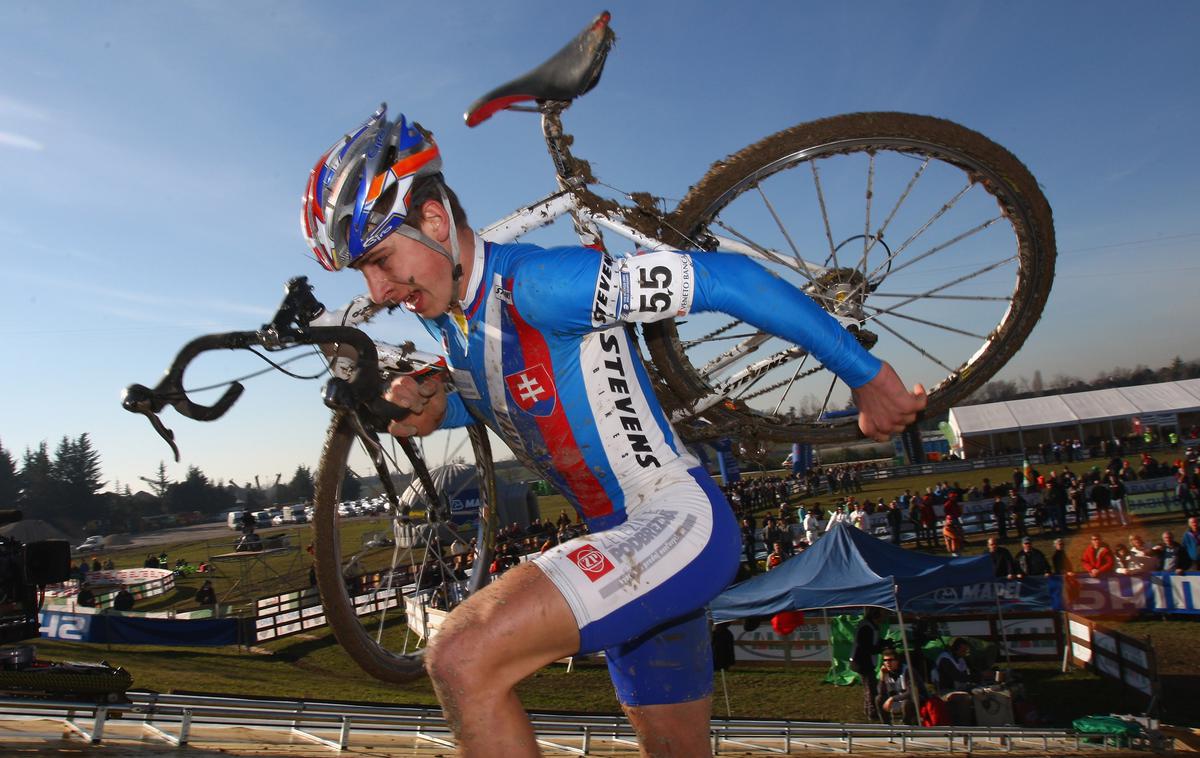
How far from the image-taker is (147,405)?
143 inches

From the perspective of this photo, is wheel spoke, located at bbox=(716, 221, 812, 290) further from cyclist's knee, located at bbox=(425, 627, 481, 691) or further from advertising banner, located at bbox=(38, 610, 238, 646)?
advertising banner, located at bbox=(38, 610, 238, 646)

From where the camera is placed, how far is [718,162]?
15.3 feet

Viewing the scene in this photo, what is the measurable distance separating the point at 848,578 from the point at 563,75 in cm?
1139

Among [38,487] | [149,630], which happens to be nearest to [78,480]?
[38,487]

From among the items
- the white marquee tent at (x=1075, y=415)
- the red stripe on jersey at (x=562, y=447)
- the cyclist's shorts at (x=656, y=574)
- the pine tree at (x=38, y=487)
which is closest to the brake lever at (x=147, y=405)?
the red stripe on jersey at (x=562, y=447)

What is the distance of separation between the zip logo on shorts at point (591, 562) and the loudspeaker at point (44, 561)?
8.68 m

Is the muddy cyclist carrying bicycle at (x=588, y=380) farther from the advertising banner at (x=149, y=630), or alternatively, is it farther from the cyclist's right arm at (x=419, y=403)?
the advertising banner at (x=149, y=630)

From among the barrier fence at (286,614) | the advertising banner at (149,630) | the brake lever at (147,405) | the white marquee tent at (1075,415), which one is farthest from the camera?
the white marquee tent at (1075,415)

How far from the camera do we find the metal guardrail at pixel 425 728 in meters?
6.29

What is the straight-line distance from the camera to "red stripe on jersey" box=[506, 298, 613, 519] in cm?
284

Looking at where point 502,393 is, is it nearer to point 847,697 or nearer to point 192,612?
point 847,697

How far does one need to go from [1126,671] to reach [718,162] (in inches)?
478

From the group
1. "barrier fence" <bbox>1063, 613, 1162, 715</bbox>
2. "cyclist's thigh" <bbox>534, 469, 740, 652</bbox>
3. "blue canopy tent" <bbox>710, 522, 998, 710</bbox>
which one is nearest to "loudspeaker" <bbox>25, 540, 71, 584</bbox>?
"cyclist's thigh" <bbox>534, 469, 740, 652</bbox>

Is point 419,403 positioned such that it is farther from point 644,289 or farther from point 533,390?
point 644,289
